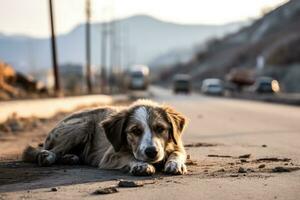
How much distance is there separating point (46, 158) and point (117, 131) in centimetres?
148

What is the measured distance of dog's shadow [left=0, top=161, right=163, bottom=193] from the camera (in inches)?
332

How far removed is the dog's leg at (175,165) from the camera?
8.99 meters

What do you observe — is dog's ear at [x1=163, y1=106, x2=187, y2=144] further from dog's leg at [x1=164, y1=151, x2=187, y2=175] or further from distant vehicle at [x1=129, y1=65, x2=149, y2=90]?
distant vehicle at [x1=129, y1=65, x2=149, y2=90]

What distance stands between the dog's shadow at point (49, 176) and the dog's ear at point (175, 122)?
0.69 meters

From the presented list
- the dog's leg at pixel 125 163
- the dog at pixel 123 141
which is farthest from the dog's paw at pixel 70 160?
the dog's leg at pixel 125 163

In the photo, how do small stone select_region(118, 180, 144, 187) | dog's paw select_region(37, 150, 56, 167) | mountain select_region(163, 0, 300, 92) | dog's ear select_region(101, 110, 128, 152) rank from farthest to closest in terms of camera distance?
mountain select_region(163, 0, 300, 92) < dog's paw select_region(37, 150, 56, 167) < dog's ear select_region(101, 110, 128, 152) < small stone select_region(118, 180, 144, 187)

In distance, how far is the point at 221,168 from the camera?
987cm

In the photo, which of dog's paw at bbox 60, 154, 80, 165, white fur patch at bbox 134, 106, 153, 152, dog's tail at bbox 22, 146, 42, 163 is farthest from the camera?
dog's tail at bbox 22, 146, 42, 163

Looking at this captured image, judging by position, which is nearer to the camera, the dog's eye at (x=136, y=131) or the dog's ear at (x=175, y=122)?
the dog's eye at (x=136, y=131)

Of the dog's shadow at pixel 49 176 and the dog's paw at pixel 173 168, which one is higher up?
the dog's paw at pixel 173 168

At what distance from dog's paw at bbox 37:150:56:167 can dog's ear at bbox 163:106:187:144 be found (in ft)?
6.18

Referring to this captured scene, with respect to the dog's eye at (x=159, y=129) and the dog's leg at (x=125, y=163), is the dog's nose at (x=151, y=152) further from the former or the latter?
the dog's eye at (x=159, y=129)


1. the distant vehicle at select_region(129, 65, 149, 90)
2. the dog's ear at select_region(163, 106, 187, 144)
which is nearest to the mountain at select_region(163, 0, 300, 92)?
the distant vehicle at select_region(129, 65, 149, 90)

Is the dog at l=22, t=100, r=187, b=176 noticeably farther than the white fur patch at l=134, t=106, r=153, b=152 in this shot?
Yes
